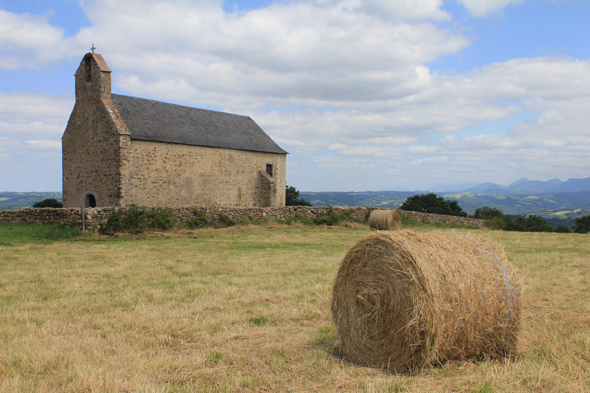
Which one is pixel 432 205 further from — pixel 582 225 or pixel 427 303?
pixel 427 303

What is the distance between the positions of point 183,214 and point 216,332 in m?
14.8

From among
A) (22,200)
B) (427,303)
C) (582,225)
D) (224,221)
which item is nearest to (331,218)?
(224,221)

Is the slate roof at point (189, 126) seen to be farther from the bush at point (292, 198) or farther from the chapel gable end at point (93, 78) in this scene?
the bush at point (292, 198)

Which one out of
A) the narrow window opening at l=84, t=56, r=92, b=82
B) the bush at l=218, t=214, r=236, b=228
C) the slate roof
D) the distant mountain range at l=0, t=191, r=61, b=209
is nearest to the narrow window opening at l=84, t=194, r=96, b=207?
the slate roof

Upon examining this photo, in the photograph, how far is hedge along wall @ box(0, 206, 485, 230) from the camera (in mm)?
16891

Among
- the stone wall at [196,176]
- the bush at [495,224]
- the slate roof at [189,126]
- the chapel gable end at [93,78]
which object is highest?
the chapel gable end at [93,78]

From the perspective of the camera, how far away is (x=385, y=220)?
21.7 m

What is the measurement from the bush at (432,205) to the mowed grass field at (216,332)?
40.3 metres

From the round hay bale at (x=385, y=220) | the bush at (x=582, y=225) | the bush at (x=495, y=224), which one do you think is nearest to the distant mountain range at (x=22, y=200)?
the round hay bale at (x=385, y=220)

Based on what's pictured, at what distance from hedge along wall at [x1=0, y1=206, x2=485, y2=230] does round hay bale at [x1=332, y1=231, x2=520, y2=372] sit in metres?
14.6

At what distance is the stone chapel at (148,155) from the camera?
23.2 m

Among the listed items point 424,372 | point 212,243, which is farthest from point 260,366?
point 212,243

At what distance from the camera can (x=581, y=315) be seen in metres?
6.23

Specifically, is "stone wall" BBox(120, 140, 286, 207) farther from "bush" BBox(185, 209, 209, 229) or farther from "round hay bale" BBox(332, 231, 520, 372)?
"round hay bale" BBox(332, 231, 520, 372)
